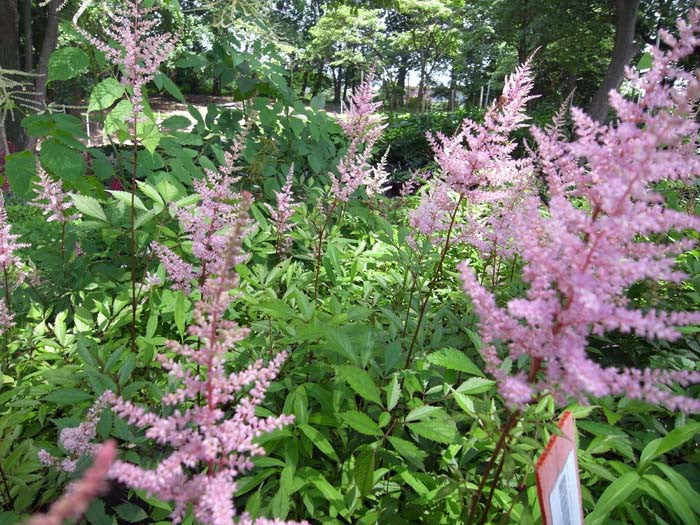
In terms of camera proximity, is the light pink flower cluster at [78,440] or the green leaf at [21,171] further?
the green leaf at [21,171]

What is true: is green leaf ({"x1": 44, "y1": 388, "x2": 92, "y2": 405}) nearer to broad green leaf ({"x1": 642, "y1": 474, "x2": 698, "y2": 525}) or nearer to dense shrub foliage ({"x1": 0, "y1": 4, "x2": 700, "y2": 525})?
dense shrub foliage ({"x1": 0, "y1": 4, "x2": 700, "y2": 525})

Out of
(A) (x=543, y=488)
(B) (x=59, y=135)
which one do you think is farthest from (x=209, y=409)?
(B) (x=59, y=135)

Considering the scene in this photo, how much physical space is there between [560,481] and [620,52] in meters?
14.6

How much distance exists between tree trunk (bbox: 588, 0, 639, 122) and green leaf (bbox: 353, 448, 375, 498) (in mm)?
12870

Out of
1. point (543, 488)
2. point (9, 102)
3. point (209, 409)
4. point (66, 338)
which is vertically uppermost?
point (9, 102)

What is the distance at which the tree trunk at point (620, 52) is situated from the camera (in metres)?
11.9

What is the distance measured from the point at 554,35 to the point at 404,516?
21.0 metres

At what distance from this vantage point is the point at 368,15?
36188 mm

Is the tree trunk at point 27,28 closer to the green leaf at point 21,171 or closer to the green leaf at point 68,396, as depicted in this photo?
the green leaf at point 21,171

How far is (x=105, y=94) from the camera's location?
2.32 metres

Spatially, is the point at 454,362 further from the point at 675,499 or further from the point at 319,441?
the point at 675,499

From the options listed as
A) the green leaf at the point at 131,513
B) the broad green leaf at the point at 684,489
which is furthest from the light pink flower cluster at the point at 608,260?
the green leaf at the point at 131,513

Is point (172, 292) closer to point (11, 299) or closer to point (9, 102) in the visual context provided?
point (11, 299)

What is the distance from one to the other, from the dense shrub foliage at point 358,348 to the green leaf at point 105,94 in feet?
0.04
